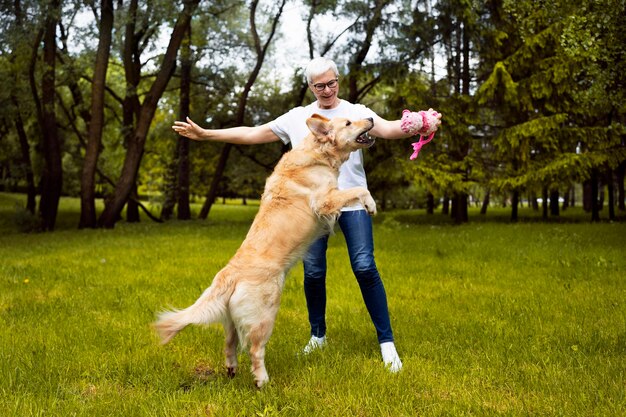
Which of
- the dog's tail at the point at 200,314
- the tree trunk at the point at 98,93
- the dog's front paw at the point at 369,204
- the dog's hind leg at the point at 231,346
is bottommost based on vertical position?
the dog's hind leg at the point at 231,346

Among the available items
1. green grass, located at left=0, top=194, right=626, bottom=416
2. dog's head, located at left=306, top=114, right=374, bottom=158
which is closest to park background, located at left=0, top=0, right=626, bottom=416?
green grass, located at left=0, top=194, right=626, bottom=416

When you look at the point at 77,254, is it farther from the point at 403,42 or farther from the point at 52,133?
the point at 403,42

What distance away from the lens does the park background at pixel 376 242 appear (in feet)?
13.7

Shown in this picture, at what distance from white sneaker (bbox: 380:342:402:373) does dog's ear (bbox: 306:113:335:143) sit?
74.4 inches

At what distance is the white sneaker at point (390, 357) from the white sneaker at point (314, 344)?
63 centimetres

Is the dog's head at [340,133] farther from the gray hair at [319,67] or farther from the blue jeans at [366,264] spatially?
the blue jeans at [366,264]

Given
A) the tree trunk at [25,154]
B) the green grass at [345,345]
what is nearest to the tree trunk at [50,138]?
the tree trunk at [25,154]

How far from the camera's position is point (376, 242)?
43.5 feet

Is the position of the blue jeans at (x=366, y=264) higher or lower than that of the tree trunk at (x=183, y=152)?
lower

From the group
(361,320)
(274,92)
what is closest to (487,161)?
(274,92)

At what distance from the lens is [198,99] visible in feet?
87.7

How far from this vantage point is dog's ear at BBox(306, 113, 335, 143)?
4293 millimetres

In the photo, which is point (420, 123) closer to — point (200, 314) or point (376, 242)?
point (200, 314)

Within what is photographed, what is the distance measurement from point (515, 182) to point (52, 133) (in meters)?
16.6
